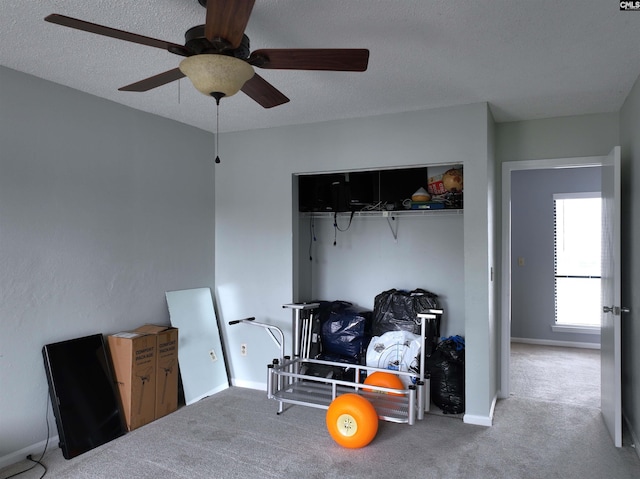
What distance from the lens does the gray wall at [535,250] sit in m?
5.91

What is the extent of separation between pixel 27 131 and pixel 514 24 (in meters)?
2.91

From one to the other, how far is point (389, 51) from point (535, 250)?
4491mm

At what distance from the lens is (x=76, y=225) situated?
3.15 metres

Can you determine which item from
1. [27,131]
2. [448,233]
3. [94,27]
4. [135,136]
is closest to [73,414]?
[27,131]

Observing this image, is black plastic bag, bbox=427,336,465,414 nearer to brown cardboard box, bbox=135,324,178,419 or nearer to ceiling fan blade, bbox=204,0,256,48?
brown cardboard box, bbox=135,324,178,419

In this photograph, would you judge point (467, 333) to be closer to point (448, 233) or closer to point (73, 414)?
point (448, 233)

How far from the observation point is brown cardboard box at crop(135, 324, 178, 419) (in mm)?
3479

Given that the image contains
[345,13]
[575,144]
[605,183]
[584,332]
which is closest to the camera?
[345,13]

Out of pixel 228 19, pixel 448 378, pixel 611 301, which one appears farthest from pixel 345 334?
pixel 228 19

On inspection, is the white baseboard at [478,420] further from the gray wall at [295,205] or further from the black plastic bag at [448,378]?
the black plastic bag at [448,378]

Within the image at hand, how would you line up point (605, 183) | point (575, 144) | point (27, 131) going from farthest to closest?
point (575, 144), point (605, 183), point (27, 131)

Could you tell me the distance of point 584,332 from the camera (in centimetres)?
575

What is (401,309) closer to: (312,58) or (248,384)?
(248,384)

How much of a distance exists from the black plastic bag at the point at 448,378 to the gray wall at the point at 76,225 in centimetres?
229
